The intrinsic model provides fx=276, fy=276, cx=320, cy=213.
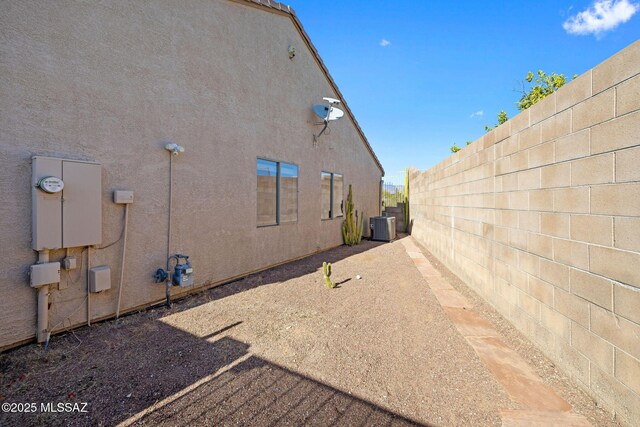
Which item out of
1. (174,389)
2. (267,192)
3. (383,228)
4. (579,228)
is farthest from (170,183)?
(383,228)

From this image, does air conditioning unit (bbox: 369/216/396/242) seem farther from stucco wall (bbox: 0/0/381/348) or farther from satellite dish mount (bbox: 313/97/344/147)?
stucco wall (bbox: 0/0/381/348)

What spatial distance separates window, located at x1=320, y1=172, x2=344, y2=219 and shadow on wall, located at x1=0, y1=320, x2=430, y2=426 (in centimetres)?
651

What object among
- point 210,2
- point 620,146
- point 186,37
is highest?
point 210,2

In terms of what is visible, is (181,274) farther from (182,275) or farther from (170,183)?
(170,183)

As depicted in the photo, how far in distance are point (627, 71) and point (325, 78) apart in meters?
8.23

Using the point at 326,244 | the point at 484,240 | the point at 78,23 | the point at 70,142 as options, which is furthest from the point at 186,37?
the point at 326,244

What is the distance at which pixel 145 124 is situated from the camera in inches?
150

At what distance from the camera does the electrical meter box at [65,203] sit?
2844mm

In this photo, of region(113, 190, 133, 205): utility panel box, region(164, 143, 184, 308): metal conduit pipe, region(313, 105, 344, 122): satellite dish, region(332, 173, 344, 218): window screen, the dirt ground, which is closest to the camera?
the dirt ground

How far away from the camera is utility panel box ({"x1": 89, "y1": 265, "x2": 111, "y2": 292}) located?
3.29 meters

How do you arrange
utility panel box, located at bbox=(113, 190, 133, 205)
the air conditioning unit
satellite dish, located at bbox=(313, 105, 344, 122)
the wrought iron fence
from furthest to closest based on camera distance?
the wrought iron fence
the air conditioning unit
satellite dish, located at bbox=(313, 105, 344, 122)
utility panel box, located at bbox=(113, 190, 133, 205)

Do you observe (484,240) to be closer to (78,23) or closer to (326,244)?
(326,244)

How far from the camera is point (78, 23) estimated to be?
125 inches

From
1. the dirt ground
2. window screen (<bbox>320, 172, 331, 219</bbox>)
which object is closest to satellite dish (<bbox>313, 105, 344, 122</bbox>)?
window screen (<bbox>320, 172, 331, 219</bbox>)
